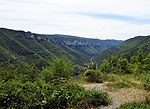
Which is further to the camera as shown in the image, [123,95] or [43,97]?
[123,95]

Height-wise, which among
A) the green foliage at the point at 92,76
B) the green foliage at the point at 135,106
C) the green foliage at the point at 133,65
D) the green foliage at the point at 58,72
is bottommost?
the green foliage at the point at 133,65

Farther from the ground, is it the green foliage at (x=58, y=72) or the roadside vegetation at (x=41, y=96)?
the roadside vegetation at (x=41, y=96)

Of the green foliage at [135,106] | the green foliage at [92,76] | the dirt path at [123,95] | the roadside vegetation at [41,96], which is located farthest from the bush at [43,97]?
the green foliage at [92,76]

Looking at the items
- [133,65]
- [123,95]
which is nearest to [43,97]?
[123,95]

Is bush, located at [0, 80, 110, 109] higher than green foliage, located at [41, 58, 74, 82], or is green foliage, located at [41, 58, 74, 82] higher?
bush, located at [0, 80, 110, 109]

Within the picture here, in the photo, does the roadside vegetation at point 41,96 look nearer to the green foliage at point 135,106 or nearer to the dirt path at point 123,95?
the dirt path at point 123,95

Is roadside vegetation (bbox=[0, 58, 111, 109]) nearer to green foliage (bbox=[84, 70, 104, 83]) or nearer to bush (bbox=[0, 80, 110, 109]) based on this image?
bush (bbox=[0, 80, 110, 109])

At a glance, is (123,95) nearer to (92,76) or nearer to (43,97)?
(43,97)

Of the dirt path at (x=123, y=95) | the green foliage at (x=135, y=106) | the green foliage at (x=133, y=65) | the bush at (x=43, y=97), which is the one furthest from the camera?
the green foliage at (x=133, y=65)

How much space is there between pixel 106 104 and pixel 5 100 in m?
4.51

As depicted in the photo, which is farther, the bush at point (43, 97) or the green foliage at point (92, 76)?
the green foliage at point (92, 76)

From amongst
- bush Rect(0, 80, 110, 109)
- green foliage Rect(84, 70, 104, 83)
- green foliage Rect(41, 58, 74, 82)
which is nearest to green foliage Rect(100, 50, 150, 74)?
green foliage Rect(41, 58, 74, 82)

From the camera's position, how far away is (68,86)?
1443cm

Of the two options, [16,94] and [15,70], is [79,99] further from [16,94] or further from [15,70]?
[15,70]
